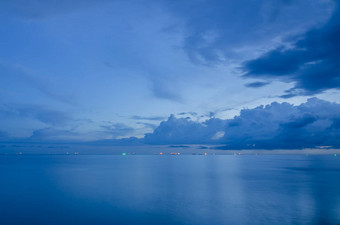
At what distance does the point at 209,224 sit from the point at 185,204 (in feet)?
30.5

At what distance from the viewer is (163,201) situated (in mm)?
39000

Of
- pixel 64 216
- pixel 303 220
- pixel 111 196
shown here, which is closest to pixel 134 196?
pixel 111 196

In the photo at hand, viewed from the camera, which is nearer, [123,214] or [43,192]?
[123,214]

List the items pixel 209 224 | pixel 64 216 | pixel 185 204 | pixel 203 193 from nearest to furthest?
pixel 209 224, pixel 64 216, pixel 185 204, pixel 203 193

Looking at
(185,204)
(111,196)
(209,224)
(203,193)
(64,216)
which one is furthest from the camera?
(203,193)

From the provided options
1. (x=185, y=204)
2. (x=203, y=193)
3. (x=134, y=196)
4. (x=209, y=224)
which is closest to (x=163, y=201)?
(x=185, y=204)

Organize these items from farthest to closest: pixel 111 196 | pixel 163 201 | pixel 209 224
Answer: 1. pixel 111 196
2. pixel 163 201
3. pixel 209 224

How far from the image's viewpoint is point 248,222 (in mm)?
27859

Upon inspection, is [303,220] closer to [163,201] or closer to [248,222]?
[248,222]

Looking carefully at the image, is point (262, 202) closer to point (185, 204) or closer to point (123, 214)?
point (185, 204)

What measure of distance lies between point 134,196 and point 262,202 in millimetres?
19986

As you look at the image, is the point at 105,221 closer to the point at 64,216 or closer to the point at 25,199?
the point at 64,216

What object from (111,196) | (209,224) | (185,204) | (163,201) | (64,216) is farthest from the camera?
(111,196)

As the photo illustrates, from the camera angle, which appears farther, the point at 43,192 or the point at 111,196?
the point at 43,192
